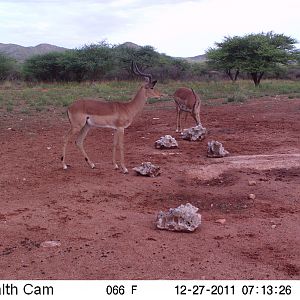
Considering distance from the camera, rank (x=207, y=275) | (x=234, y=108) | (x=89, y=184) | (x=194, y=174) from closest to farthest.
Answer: (x=207, y=275) < (x=89, y=184) < (x=194, y=174) < (x=234, y=108)

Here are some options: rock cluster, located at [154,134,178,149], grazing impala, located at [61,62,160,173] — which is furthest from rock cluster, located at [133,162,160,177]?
rock cluster, located at [154,134,178,149]

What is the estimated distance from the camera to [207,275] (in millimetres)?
4695

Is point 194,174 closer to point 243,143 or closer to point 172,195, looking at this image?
point 172,195

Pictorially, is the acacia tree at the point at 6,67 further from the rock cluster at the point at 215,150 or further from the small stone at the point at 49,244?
the small stone at the point at 49,244

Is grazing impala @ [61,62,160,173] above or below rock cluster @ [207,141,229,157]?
above

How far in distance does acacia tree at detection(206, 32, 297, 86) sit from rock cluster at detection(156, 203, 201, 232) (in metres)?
25.9

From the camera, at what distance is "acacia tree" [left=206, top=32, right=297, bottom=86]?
103 ft

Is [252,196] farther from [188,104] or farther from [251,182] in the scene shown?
[188,104]

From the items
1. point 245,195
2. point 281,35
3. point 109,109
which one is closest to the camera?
point 245,195

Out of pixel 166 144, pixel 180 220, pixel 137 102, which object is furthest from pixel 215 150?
pixel 180 220

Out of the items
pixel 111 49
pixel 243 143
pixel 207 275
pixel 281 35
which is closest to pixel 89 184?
pixel 207 275

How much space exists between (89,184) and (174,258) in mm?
3099

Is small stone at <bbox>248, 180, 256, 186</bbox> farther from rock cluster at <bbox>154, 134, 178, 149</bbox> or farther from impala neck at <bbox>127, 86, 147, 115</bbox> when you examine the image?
rock cluster at <bbox>154, 134, 178, 149</bbox>

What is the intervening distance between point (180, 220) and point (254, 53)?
2787 centimetres
